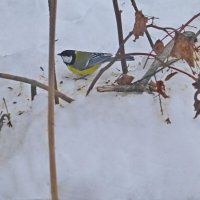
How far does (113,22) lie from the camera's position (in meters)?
3.34

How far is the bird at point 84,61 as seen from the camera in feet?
7.91

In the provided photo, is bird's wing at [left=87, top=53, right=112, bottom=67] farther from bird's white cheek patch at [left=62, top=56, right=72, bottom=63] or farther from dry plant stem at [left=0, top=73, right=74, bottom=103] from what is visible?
dry plant stem at [left=0, top=73, right=74, bottom=103]

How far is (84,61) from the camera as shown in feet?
8.34

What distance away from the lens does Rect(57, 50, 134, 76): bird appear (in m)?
2.41

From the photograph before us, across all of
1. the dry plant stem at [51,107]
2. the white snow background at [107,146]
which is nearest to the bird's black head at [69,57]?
the white snow background at [107,146]

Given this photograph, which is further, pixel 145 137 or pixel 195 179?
pixel 145 137

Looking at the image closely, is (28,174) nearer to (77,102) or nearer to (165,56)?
(77,102)

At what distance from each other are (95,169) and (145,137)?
0.18 meters

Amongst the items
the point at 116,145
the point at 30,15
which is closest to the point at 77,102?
the point at 116,145

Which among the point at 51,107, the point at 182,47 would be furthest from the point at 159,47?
the point at 51,107

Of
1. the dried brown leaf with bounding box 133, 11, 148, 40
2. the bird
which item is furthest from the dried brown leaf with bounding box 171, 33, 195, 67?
the bird

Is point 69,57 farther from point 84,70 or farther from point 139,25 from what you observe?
point 139,25

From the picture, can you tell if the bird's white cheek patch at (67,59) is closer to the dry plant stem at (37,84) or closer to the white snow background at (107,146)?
the white snow background at (107,146)

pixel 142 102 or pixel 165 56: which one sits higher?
pixel 165 56
